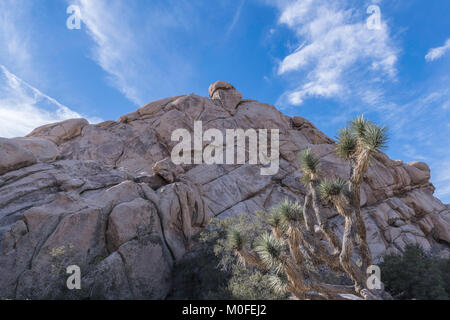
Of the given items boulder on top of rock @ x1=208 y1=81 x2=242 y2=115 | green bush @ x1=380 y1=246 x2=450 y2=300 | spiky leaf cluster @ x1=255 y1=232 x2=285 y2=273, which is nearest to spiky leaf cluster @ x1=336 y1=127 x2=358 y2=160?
spiky leaf cluster @ x1=255 y1=232 x2=285 y2=273

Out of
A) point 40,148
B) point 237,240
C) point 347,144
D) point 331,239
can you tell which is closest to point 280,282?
point 237,240

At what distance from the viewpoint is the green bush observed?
10.4 meters

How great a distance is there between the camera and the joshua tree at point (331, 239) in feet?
29.4

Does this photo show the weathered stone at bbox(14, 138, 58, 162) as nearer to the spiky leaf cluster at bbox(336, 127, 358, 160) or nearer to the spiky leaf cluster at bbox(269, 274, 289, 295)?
the spiky leaf cluster at bbox(269, 274, 289, 295)

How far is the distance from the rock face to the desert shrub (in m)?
0.98

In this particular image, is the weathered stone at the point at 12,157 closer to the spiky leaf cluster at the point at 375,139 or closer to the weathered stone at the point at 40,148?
the weathered stone at the point at 40,148

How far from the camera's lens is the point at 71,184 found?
1542 cm

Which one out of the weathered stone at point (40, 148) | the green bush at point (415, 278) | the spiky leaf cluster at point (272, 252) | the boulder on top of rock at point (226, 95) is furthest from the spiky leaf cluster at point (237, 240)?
the boulder on top of rock at point (226, 95)

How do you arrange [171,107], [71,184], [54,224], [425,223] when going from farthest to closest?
[171,107], [425,223], [71,184], [54,224]

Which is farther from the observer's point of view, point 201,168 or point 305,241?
point 201,168

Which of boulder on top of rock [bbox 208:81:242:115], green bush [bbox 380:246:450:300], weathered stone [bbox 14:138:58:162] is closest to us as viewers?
green bush [bbox 380:246:450:300]
